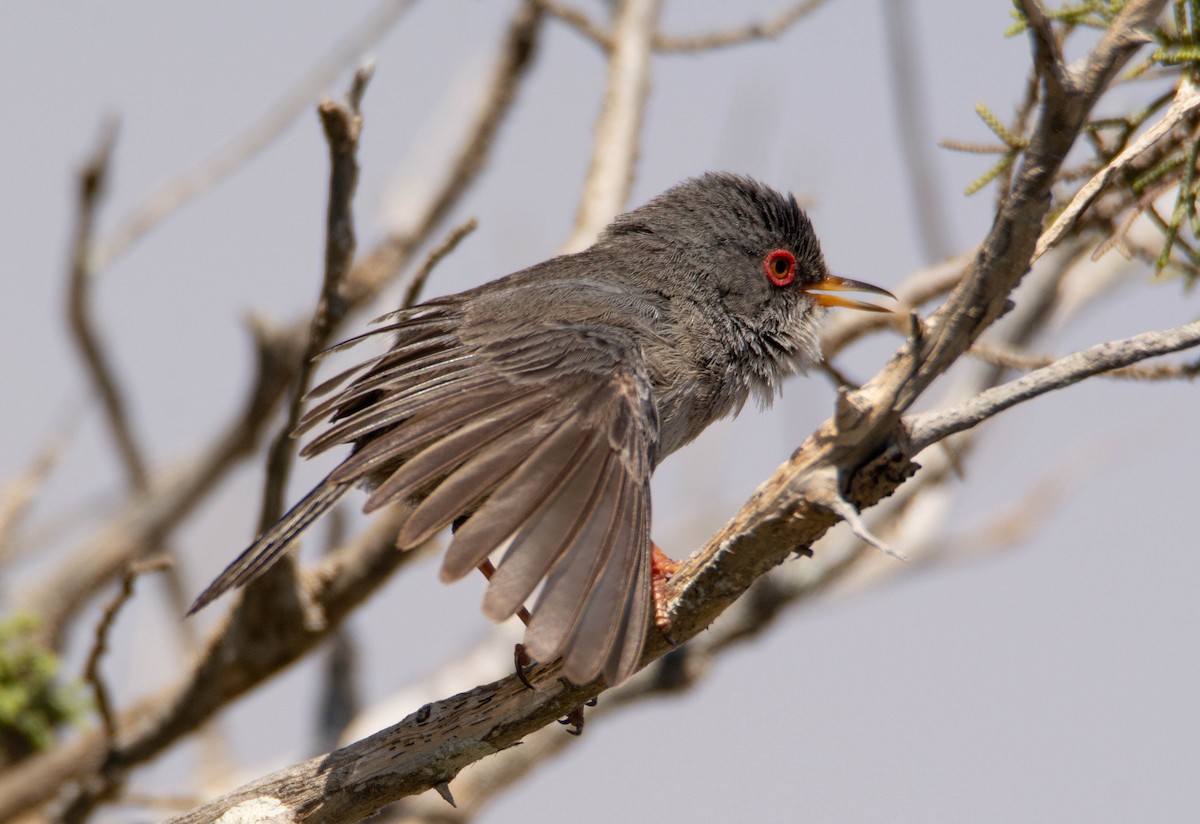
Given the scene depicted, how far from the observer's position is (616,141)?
5.80m

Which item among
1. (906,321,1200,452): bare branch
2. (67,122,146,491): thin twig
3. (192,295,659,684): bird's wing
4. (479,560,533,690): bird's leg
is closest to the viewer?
(906,321,1200,452): bare branch

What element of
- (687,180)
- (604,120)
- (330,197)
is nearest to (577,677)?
(330,197)

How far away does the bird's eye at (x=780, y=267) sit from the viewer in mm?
4938

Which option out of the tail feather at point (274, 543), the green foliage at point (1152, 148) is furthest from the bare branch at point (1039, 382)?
the tail feather at point (274, 543)

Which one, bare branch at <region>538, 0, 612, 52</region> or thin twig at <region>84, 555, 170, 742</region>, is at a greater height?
bare branch at <region>538, 0, 612, 52</region>

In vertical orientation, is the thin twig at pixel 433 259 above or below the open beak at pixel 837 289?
above

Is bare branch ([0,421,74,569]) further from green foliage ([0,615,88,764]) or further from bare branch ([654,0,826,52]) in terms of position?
bare branch ([654,0,826,52])

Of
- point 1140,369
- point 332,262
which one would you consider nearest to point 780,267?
point 1140,369

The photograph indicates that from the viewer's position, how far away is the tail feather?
3436 millimetres

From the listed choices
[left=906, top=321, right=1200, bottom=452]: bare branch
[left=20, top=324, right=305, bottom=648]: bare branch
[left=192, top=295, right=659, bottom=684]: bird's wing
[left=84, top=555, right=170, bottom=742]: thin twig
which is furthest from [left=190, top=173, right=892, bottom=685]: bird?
[left=20, top=324, right=305, bottom=648]: bare branch

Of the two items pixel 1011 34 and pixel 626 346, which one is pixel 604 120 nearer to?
pixel 626 346

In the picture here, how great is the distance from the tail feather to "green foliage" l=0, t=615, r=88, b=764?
6.54 feet

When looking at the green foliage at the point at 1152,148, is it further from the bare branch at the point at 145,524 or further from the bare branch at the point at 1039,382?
the bare branch at the point at 145,524

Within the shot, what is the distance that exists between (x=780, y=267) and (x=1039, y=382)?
7.70 feet
